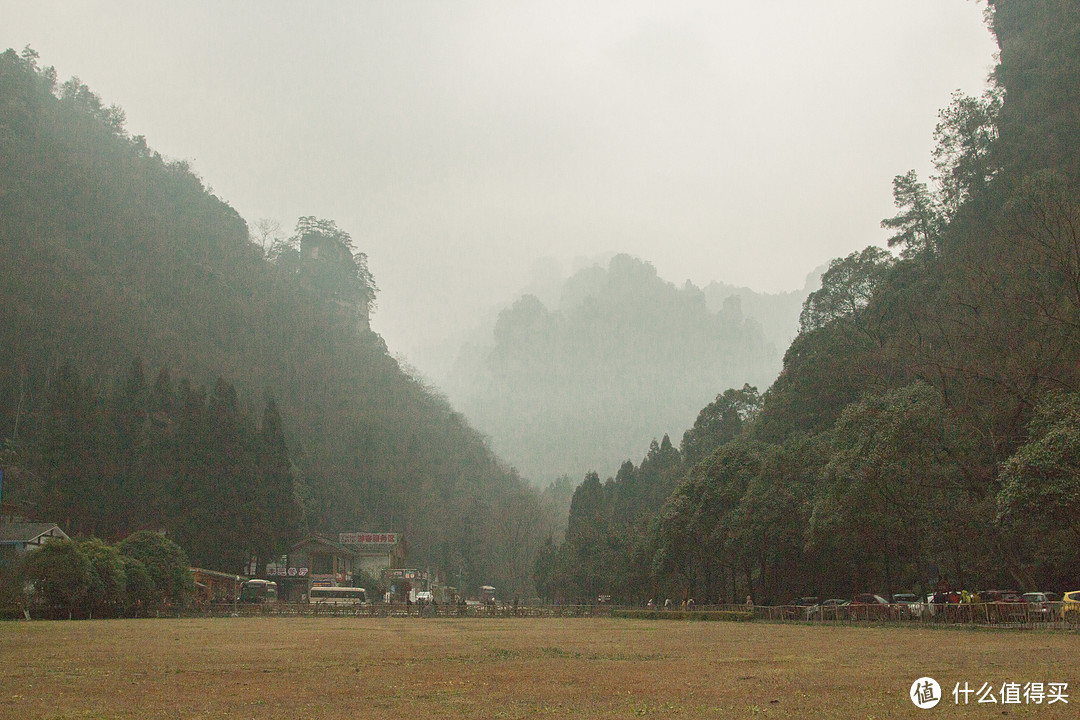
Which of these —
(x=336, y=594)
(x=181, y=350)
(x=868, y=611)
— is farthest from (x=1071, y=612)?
(x=181, y=350)

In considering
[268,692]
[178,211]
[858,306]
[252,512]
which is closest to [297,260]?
[178,211]

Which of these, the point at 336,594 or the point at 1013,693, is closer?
the point at 1013,693

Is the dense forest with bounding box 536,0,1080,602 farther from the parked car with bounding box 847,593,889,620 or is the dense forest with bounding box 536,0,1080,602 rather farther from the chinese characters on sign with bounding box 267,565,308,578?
the chinese characters on sign with bounding box 267,565,308,578

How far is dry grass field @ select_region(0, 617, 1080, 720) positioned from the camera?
9.05 m

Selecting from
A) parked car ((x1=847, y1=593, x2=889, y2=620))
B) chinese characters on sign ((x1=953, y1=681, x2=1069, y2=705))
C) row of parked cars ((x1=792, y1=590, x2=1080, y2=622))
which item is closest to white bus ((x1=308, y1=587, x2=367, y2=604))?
row of parked cars ((x1=792, y1=590, x2=1080, y2=622))

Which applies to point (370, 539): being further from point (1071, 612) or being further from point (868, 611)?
point (1071, 612)

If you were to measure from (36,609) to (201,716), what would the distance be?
121 ft

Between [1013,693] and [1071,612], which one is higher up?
[1013,693]

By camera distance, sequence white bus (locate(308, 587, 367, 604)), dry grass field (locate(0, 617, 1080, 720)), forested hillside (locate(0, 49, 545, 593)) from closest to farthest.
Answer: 1. dry grass field (locate(0, 617, 1080, 720))
2. white bus (locate(308, 587, 367, 604))
3. forested hillside (locate(0, 49, 545, 593))

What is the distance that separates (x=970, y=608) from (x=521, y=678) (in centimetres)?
1942

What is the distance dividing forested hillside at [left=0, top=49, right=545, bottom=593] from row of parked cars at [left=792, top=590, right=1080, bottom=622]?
147ft

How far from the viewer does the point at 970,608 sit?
26.3 m

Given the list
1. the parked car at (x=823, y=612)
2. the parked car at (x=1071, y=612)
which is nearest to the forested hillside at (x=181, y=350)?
the parked car at (x=823, y=612)

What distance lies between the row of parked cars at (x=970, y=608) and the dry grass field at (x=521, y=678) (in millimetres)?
4859
